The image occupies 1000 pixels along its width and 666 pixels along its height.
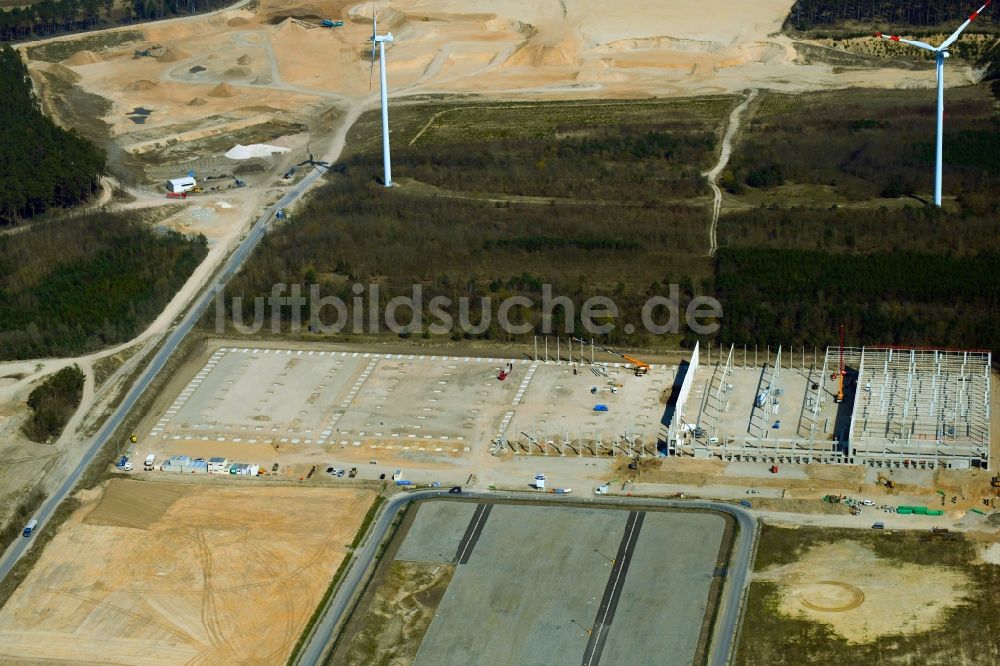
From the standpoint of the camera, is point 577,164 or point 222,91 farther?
point 222,91

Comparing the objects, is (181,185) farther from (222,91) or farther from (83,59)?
(83,59)

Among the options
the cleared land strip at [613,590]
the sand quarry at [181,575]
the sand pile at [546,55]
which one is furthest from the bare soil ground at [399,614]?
the sand pile at [546,55]

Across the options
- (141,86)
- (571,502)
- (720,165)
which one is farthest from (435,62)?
(571,502)

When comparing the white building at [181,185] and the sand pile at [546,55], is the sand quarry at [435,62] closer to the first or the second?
the sand pile at [546,55]

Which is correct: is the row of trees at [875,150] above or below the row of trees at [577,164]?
above

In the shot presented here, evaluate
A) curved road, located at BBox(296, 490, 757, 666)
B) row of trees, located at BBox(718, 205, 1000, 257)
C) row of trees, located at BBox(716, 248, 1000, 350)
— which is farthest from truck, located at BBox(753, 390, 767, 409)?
row of trees, located at BBox(718, 205, 1000, 257)

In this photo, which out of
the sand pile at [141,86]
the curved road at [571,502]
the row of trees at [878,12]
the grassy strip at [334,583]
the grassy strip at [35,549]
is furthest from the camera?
→ the row of trees at [878,12]
